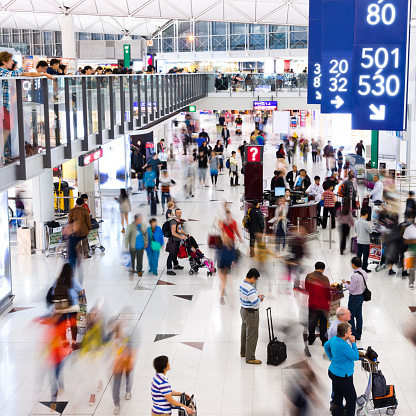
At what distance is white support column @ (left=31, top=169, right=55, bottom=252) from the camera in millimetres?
17375

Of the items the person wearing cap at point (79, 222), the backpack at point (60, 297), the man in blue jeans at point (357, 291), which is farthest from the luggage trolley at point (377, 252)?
the backpack at point (60, 297)

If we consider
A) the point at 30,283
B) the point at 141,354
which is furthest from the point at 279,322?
the point at 30,283

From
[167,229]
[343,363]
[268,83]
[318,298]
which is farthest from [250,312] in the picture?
[268,83]

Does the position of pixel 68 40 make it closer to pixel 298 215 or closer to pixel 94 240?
pixel 94 240

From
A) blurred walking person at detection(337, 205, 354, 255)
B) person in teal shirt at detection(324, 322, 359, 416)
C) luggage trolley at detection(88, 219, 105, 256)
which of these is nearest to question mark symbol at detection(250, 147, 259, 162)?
blurred walking person at detection(337, 205, 354, 255)

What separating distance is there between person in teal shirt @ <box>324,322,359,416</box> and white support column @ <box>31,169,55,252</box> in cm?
1097

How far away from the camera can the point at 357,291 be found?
10.7m

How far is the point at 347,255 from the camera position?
16844 mm

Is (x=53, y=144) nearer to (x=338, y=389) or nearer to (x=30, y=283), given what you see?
(x=30, y=283)

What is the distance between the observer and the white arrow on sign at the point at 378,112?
8500mm

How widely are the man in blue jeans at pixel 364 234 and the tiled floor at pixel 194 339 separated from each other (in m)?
0.60

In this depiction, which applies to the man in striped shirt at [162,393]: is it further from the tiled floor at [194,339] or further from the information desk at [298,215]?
the information desk at [298,215]

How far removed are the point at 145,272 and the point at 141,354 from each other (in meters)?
4.93

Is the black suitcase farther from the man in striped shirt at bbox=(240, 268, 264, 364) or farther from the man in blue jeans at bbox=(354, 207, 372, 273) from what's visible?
the man in blue jeans at bbox=(354, 207, 372, 273)
